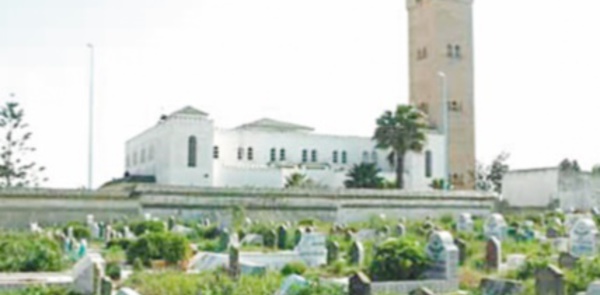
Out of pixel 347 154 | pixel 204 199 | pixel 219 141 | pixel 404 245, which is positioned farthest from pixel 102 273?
pixel 347 154

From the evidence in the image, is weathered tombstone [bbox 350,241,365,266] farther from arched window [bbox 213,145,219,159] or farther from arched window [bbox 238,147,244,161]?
arched window [bbox 238,147,244,161]

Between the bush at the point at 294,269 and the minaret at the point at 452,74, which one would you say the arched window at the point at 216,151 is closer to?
the minaret at the point at 452,74

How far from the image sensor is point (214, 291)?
423 inches

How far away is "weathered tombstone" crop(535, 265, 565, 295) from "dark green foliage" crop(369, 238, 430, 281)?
327 cm

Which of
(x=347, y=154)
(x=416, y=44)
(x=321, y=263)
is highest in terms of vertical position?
(x=416, y=44)

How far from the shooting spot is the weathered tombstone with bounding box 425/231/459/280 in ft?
46.8

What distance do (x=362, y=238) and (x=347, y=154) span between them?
31.9 meters

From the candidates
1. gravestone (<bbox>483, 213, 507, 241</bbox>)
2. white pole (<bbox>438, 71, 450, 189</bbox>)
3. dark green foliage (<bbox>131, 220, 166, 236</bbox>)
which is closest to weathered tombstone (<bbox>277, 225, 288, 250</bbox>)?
dark green foliage (<bbox>131, 220, 166, 236</bbox>)

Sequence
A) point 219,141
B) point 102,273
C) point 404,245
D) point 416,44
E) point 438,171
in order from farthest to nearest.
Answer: point 416,44 < point 438,171 < point 219,141 < point 404,245 < point 102,273

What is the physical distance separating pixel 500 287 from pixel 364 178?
39.5 m

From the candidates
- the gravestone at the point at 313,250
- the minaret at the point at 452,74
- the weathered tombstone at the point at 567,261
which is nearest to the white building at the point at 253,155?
the minaret at the point at 452,74

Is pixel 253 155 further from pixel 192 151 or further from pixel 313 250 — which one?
pixel 313 250

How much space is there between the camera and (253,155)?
2136 inches

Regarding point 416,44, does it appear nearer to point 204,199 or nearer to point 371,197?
point 371,197
